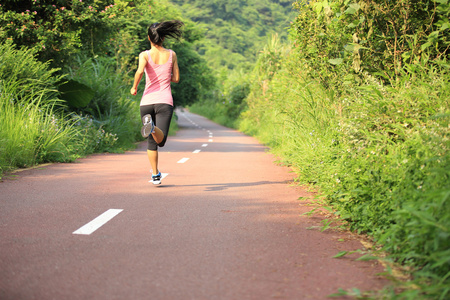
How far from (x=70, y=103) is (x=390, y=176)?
1140 cm

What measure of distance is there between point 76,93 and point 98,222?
946 cm

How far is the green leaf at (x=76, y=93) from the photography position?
13.6 m

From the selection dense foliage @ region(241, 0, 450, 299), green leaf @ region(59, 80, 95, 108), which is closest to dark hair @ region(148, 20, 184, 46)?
dense foliage @ region(241, 0, 450, 299)

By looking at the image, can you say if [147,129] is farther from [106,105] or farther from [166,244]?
[106,105]

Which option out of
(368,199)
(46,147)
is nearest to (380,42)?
(368,199)

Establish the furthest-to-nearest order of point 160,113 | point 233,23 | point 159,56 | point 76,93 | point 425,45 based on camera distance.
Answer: point 233,23 < point 76,93 < point 160,113 < point 159,56 < point 425,45

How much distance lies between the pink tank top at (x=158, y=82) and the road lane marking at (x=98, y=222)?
2129 millimetres

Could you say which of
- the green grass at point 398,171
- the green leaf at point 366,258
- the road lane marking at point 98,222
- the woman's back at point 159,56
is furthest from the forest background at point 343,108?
the woman's back at point 159,56

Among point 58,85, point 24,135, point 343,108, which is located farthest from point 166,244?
point 58,85

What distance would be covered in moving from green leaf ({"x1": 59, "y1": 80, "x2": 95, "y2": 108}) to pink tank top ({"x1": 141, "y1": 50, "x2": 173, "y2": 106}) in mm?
6723

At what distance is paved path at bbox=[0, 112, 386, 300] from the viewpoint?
3.40m

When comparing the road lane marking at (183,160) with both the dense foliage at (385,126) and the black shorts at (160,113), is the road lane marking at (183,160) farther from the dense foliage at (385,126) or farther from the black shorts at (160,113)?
the black shorts at (160,113)

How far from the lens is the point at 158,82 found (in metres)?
Answer: 7.45

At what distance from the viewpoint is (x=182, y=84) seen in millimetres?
38438
